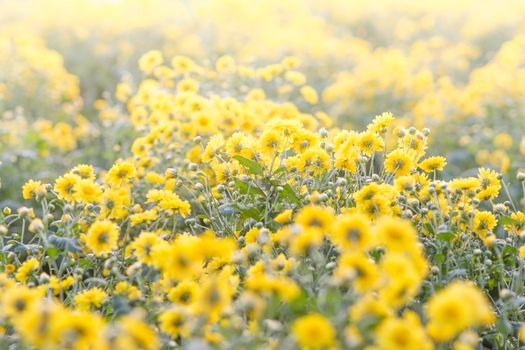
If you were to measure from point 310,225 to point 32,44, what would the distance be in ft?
18.5

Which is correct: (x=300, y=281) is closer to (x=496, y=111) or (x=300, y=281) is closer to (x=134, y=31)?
(x=496, y=111)

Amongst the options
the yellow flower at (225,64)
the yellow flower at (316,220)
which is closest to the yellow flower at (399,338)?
the yellow flower at (316,220)

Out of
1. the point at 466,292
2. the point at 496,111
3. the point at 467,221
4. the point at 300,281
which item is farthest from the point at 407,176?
the point at 496,111

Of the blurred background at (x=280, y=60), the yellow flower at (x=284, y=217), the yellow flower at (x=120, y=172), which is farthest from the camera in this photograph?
the blurred background at (x=280, y=60)

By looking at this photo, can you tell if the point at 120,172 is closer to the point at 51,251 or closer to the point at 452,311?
the point at 51,251

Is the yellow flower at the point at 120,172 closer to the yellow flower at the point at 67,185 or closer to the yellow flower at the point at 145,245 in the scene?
the yellow flower at the point at 67,185

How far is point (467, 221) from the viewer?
2426 millimetres

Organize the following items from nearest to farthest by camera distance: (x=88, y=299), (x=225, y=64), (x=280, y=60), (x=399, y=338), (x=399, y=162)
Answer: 1. (x=399, y=338)
2. (x=88, y=299)
3. (x=399, y=162)
4. (x=225, y=64)
5. (x=280, y=60)

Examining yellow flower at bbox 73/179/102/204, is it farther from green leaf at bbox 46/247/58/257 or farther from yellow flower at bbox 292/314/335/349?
yellow flower at bbox 292/314/335/349

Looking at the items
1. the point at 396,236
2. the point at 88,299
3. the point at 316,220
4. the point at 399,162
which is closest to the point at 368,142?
the point at 399,162

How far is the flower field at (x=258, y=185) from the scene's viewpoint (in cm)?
159

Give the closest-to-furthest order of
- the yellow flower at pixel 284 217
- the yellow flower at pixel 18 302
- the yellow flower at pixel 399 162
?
the yellow flower at pixel 18 302
the yellow flower at pixel 284 217
the yellow flower at pixel 399 162

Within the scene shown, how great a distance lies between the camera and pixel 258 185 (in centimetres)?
270

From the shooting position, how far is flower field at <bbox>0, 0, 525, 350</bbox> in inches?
62.7
